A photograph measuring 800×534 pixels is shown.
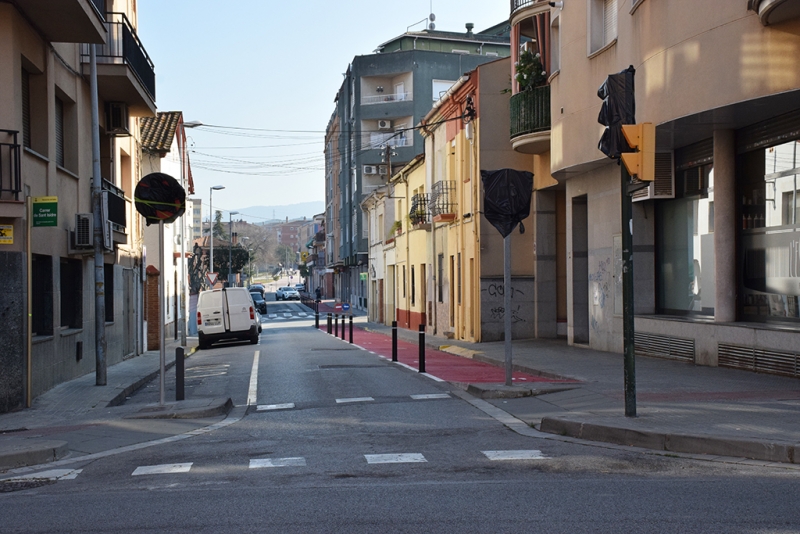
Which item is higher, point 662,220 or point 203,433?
point 662,220

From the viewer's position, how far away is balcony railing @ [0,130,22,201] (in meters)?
12.9

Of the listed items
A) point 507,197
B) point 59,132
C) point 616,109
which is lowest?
point 507,197

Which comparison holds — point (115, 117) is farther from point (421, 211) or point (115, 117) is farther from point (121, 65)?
point (421, 211)

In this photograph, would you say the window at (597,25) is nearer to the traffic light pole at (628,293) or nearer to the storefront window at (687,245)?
the storefront window at (687,245)

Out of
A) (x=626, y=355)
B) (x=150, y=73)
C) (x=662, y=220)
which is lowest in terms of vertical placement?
(x=626, y=355)

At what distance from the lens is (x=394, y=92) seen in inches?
2613

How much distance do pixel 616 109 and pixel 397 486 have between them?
15.7 feet

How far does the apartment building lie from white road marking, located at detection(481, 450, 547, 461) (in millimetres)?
55121

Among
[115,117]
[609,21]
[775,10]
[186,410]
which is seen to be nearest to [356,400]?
[186,410]

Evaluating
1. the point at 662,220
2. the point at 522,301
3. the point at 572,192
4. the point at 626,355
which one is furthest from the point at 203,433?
the point at 522,301

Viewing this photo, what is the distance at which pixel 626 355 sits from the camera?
9547 mm

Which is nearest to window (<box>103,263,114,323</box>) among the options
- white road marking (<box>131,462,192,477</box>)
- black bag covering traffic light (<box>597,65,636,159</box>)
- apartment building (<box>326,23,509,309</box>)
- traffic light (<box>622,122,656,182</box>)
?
white road marking (<box>131,462,192,477</box>)

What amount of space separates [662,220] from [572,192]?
385 cm

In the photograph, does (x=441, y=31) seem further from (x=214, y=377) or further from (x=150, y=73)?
(x=214, y=377)
